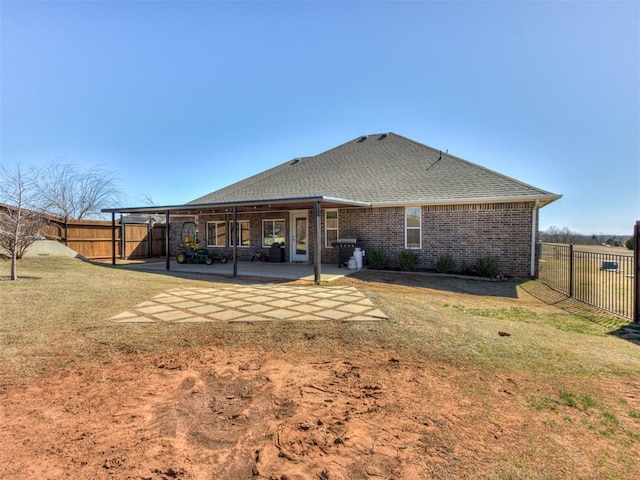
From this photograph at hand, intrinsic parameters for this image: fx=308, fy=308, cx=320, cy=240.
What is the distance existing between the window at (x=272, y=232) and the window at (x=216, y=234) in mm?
2595

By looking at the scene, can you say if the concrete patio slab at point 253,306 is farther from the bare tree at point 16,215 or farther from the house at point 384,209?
the bare tree at point 16,215

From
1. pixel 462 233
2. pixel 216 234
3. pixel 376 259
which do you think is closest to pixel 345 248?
pixel 376 259

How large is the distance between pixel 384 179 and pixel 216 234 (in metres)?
9.59

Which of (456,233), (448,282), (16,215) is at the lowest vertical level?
(448,282)

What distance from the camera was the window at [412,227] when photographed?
11867 mm

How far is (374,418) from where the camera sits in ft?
8.27

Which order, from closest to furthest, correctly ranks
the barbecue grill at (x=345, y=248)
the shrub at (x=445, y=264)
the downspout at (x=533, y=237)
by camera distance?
the downspout at (x=533, y=237), the shrub at (x=445, y=264), the barbecue grill at (x=345, y=248)

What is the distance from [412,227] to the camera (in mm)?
12000

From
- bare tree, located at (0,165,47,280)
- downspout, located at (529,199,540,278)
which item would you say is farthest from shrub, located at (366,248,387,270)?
bare tree, located at (0,165,47,280)

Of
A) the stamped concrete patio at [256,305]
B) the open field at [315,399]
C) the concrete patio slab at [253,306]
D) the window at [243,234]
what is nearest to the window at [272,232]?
the window at [243,234]

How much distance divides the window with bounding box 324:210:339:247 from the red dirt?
10186mm

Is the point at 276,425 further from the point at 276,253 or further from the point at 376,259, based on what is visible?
the point at 276,253

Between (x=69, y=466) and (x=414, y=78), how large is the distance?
14055mm

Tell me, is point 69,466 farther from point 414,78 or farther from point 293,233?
point 414,78
